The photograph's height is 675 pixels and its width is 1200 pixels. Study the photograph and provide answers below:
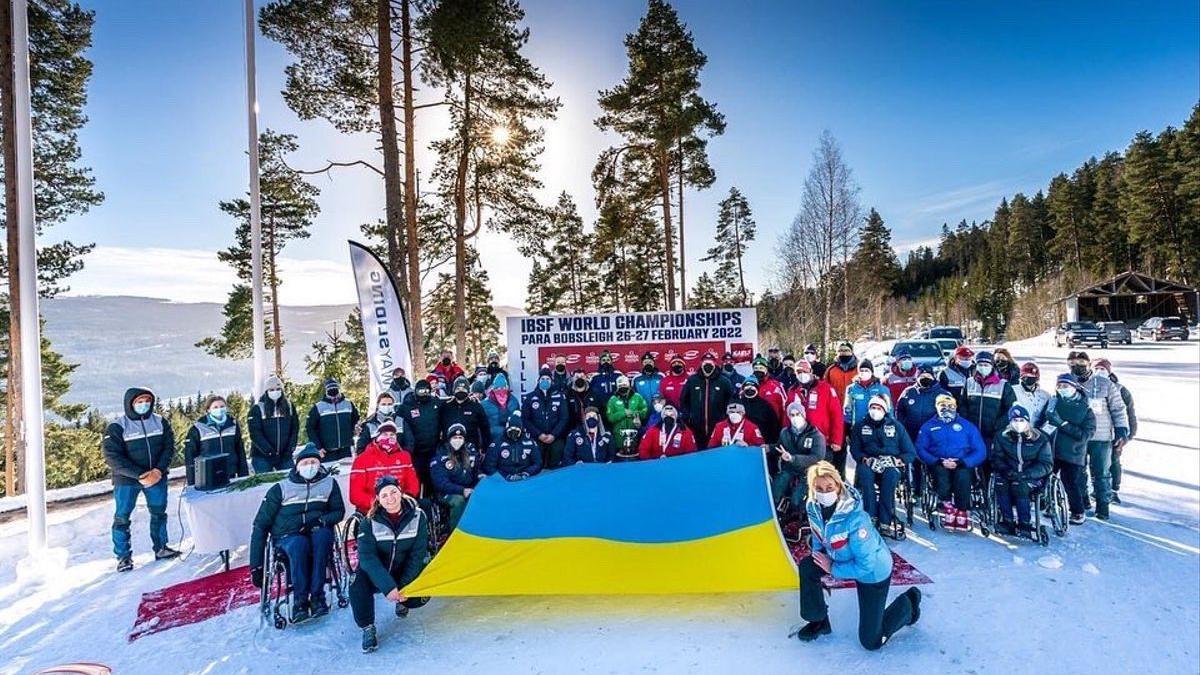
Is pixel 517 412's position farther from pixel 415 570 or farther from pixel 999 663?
pixel 999 663

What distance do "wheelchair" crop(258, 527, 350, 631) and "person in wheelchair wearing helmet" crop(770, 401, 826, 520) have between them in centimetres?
438

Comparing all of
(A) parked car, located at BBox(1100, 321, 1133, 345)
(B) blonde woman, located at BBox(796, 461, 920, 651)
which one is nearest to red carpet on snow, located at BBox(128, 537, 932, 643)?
(B) blonde woman, located at BBox(796, 461, 920, 651)

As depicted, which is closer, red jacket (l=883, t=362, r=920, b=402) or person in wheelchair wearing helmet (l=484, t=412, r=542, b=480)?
person in wheelchair wearing helmet (l=484, t=412, r=542, b=480)

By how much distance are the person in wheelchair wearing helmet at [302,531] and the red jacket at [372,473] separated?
2.14 ft

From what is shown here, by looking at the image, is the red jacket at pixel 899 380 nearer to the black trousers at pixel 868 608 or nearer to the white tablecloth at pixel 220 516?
the black trousers at pixel 868 608

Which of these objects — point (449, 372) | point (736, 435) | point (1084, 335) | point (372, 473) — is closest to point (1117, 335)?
point (1084, 335)

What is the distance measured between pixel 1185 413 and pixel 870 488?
482 inches

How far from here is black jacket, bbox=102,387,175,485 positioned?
6.04 m

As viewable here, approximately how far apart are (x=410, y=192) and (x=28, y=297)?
7.56 meters

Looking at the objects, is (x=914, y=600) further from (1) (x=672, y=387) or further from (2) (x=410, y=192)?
(2) (x=410, y=192)

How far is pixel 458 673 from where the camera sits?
395 centimetres

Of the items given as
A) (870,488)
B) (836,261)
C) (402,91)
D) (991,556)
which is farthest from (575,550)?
(836,261)

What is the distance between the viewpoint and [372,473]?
5.60m

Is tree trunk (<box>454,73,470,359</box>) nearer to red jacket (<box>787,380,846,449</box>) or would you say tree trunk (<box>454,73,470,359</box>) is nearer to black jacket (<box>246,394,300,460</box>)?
black jacket (<box>246,394,300,460</box>)
